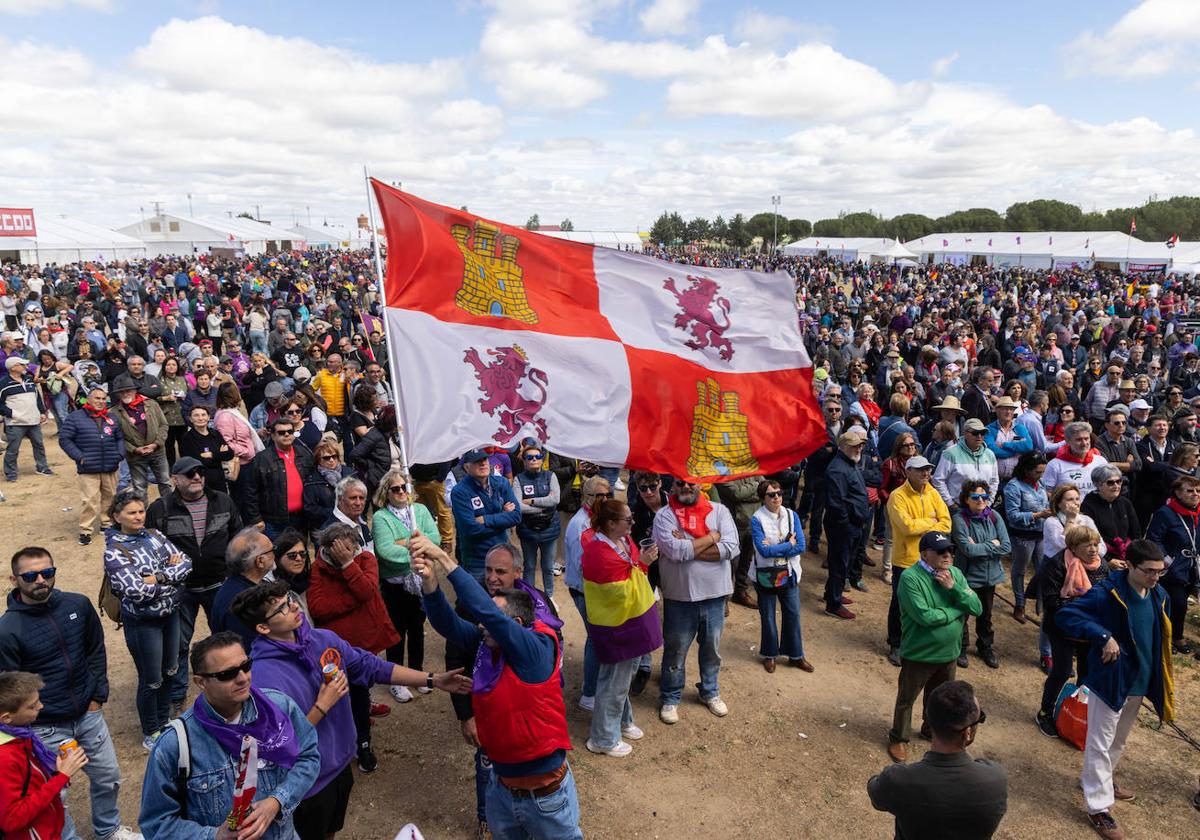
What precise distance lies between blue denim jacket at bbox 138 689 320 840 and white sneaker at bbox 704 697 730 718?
3.53 m

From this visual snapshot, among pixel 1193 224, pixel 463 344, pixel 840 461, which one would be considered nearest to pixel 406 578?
pixel 463 344

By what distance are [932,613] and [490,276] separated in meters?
3.76

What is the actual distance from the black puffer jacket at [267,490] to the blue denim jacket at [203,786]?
3.80 meters

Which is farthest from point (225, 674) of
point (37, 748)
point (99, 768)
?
point (99, 768)

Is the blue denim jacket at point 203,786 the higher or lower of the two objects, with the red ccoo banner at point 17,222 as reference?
lower

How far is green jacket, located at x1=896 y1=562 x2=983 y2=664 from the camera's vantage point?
504cm

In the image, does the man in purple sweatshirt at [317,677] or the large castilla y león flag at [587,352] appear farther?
the large castilla y león flag at [587,352]

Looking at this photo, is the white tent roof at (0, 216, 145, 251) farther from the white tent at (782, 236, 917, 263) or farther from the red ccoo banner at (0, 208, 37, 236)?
the white tent at (782, 236, 917, 263)

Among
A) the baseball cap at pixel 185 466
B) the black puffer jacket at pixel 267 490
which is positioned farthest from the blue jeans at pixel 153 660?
the black puffer jacket at pixel 267 490

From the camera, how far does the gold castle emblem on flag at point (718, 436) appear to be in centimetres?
479

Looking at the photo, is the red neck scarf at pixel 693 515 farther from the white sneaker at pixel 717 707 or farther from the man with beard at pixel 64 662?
the man with beard at pixel 64 662

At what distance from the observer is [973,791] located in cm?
293

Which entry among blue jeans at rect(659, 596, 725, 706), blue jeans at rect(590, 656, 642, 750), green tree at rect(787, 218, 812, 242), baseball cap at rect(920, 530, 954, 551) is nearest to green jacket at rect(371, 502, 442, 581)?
blue jeans at rect(590, 656, 642, 750)

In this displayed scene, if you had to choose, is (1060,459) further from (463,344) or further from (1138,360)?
(1138,360)
